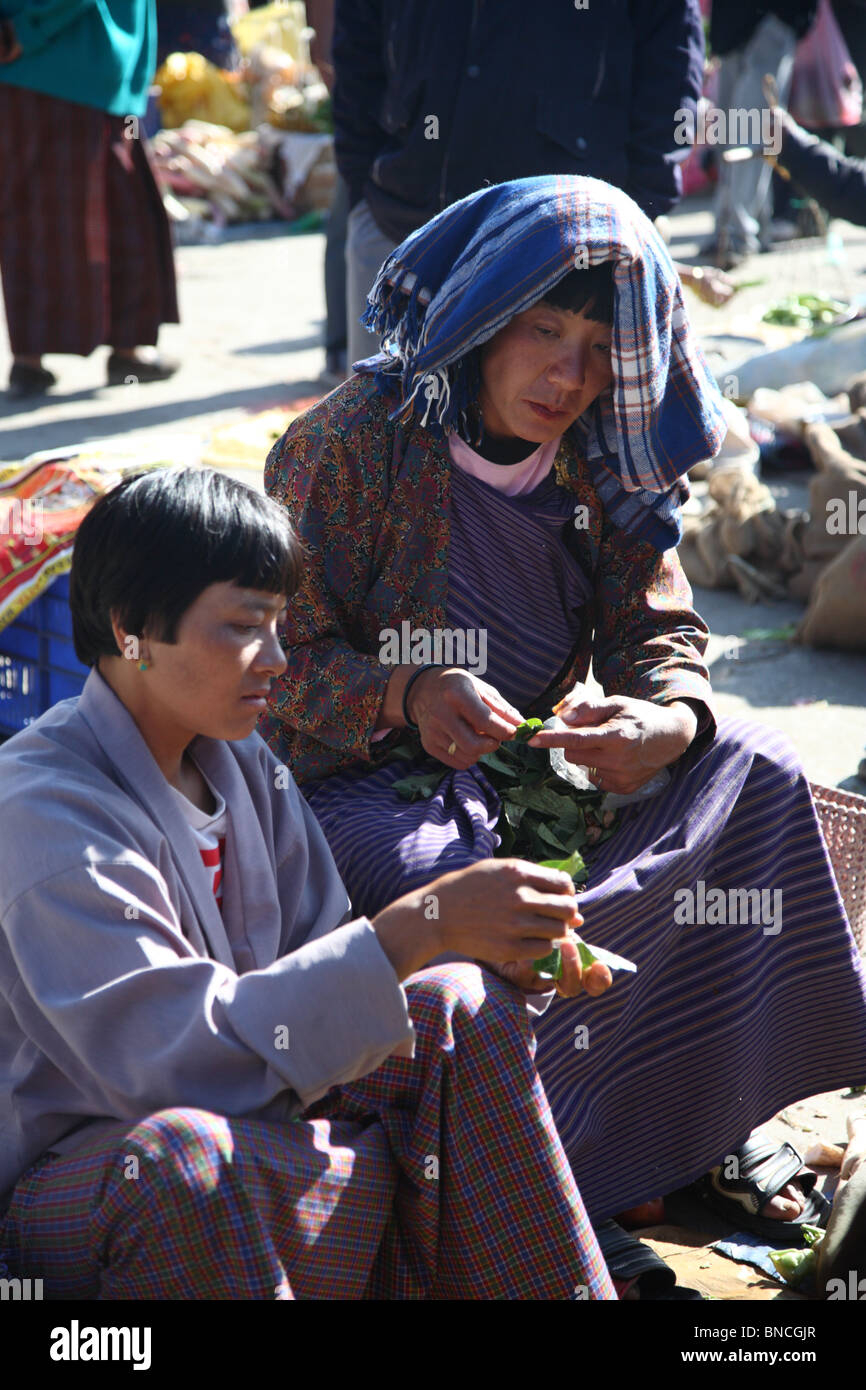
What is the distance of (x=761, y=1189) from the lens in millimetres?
2494

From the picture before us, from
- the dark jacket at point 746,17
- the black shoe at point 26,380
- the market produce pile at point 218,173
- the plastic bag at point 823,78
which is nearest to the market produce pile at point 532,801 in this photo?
the black shoe at point 26,380

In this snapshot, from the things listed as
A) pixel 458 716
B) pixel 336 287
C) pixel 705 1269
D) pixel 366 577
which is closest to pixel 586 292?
pixel 366 577

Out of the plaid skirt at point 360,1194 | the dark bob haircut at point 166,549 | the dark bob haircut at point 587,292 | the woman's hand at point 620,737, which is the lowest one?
the plaid skirt at point 360,1194

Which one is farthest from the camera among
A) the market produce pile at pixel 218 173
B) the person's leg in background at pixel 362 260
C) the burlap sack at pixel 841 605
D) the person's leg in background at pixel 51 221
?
the market produce pile at pixel 218 173

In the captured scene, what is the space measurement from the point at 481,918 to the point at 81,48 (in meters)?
5.13

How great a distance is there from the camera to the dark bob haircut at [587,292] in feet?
7.95

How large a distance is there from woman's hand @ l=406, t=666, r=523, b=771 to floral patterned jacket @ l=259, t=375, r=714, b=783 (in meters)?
0.10

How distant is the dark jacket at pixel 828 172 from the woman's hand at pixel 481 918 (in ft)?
17.8

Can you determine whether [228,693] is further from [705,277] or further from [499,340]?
[705,277]

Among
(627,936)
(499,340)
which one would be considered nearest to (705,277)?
(499,340)

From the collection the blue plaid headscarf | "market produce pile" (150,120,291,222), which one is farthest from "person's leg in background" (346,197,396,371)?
"market produce pile" (150,120,291,222)

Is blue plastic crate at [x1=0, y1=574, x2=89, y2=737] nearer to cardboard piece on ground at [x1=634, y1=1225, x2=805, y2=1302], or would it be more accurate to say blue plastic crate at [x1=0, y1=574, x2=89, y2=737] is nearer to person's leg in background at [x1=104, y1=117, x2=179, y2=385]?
cardboard piece on ground at [x1=634, y1=1225, x2=805, y2=1302]

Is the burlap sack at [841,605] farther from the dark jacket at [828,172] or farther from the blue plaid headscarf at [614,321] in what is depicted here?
the dark jacket at [828,172]

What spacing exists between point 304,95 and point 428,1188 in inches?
455
